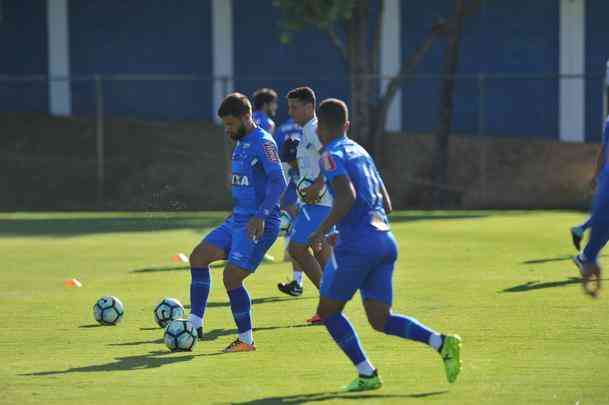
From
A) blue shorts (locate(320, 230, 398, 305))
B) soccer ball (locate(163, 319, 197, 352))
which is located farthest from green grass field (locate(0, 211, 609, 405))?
blue shorts (locate(320, 230, 398, 305))

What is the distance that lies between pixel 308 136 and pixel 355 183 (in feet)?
13.2

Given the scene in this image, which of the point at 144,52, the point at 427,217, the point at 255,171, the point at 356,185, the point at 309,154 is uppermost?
the point at 356,185

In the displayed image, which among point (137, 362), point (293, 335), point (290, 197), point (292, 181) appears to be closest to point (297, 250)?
point (293, 335)

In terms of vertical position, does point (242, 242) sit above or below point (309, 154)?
below

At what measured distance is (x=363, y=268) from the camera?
8.74 metres

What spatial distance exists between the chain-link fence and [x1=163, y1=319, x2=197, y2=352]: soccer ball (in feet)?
59.3

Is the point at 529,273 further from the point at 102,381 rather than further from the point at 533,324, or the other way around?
the point at 102,381

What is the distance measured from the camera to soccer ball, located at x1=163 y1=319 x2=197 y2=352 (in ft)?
35.1

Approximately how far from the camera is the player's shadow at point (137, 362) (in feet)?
32.6

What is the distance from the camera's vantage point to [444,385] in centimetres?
916

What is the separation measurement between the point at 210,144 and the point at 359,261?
80.1ft

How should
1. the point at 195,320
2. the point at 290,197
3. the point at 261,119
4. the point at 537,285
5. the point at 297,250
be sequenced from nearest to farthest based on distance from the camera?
1. the point at 195,320
2. the point at 297,250
3. the point at 537,285
4. the point at 290,197
5. the point at 261,119

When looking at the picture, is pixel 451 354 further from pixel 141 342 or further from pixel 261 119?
pixel 261 119

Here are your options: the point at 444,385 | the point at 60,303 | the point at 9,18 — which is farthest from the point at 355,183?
the point at 9,18
